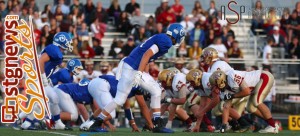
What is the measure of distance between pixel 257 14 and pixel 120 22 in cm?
361

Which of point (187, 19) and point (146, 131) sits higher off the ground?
point (187, 19)

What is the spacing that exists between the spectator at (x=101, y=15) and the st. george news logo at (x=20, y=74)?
15.7ft

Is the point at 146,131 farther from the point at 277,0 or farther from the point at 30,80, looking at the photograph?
the point at 277,0

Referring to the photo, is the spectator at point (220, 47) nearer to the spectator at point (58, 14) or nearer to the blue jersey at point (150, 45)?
the spectator at point (58, 14)

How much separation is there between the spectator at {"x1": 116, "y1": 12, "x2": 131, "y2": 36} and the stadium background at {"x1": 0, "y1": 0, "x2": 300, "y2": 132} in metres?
0.18

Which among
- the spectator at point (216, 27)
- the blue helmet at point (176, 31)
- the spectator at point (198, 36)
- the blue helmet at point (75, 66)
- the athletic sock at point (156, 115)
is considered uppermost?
the blue helmet at point (176, 31)

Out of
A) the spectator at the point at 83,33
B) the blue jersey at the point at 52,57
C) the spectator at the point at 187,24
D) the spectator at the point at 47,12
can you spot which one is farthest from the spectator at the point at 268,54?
the blue jersey at the point at 52,57

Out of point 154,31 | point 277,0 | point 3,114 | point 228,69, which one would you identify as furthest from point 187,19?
point 228,69

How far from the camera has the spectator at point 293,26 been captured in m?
25.3

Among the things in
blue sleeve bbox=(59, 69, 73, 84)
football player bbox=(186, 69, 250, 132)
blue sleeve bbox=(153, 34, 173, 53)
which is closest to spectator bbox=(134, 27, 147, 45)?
blue sleeve bbox=(59, 69, 73, 84)

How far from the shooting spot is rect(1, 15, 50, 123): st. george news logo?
17156 mm

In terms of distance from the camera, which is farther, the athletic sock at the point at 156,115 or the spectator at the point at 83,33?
the spectator at the point at 83,33

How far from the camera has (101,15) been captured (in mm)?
25781

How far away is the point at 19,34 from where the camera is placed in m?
19.8
